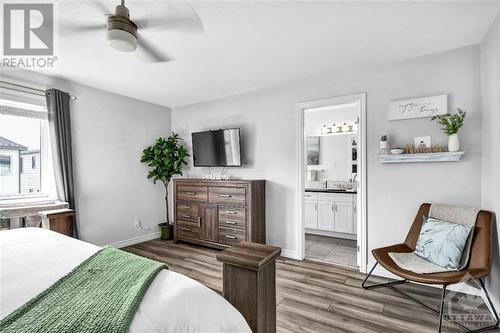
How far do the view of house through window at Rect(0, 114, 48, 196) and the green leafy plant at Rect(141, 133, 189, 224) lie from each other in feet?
4.54

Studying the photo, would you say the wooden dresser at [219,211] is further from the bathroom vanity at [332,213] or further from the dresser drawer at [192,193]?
the bathroom vanity at [332,213]

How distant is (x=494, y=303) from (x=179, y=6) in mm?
3473

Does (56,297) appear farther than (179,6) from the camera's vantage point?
No

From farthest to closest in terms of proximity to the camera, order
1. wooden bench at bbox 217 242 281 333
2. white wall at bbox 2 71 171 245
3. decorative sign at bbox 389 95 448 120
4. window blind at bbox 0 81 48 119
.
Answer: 1. white wall at bbox 2 71 171 245
2. window blind at bbox 0 81 48 119
3. decorative sign at bbox 389 95 448 120
4. wooden bench at bbox 217 242 281 333

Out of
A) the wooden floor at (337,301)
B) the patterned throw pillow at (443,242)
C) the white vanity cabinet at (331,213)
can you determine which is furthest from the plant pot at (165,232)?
the patterned throw pillow at (443,242)

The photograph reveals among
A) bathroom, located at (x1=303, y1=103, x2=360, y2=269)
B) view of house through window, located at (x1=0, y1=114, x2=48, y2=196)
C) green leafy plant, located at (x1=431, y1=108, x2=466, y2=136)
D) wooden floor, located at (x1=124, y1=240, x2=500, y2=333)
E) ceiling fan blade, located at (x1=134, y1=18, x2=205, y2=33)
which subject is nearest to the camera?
ceiling fan blade, located at (x1=134, y1=18, x2=205, y2=33)

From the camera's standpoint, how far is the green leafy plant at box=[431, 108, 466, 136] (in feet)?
7.57

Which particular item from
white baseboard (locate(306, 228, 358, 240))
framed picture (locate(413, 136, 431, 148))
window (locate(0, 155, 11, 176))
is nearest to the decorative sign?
framed picture (locate(413, 136, 431, 148))

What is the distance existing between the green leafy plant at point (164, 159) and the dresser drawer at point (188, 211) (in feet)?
1.58

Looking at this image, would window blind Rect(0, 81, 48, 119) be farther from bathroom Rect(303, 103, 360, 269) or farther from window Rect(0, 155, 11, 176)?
bathroom Rect(303, 103, 360, 269)

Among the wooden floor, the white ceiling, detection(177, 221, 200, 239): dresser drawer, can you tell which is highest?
the white ceiling

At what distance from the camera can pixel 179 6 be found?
65.0 inches

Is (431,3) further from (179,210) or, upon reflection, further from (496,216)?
(179,210)

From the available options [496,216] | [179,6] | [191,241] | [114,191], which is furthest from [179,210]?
[496,216]
